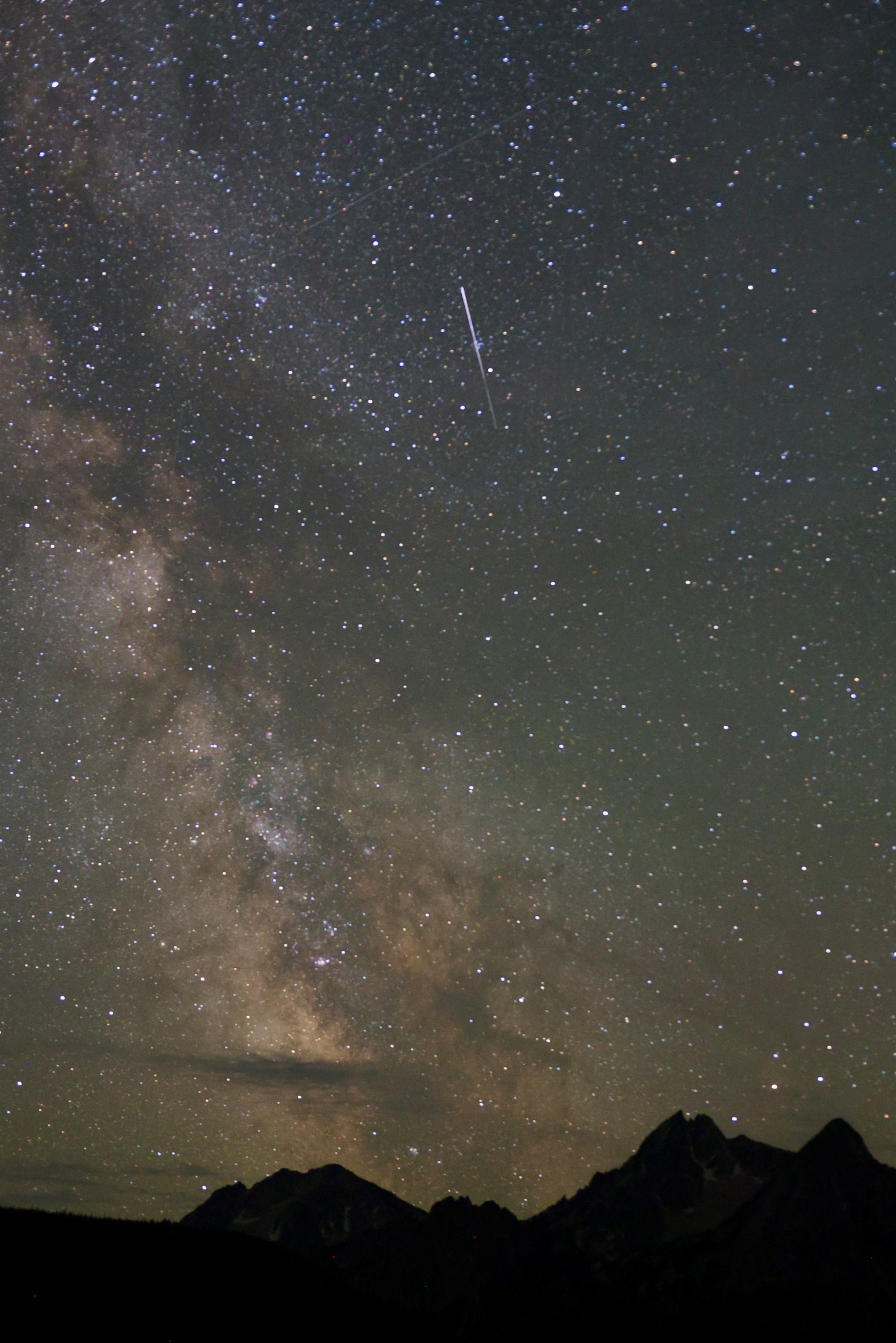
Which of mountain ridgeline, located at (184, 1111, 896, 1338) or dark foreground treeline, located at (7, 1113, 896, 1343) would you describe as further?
mountain ridgeline, located at (184, 1111, 896, 1338)

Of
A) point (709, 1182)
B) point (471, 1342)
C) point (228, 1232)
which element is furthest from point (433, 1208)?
point (228, 1232)

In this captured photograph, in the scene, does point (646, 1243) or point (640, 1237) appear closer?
point (646, 1243)

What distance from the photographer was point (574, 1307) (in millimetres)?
118750

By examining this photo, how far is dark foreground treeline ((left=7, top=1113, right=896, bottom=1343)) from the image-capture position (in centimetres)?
11356

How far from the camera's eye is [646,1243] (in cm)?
14162

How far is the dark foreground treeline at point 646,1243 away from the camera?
113562mm

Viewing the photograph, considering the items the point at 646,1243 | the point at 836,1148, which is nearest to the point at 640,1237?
the point at 646,1243

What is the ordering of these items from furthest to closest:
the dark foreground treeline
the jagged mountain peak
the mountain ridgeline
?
1. the jagged mountain peak
2. the mountain ridgeline
3. the dark foreground treeline

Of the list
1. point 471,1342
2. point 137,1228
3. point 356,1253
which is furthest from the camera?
point 356,1253

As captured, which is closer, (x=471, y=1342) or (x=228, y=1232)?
(x=228, y=1232)

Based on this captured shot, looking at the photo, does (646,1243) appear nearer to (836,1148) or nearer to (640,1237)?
(640,1237)

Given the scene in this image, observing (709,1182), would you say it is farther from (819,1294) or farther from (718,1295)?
(718,1295)

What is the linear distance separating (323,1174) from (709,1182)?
8642 centimetres

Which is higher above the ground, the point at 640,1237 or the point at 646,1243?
the point at 640,1237
